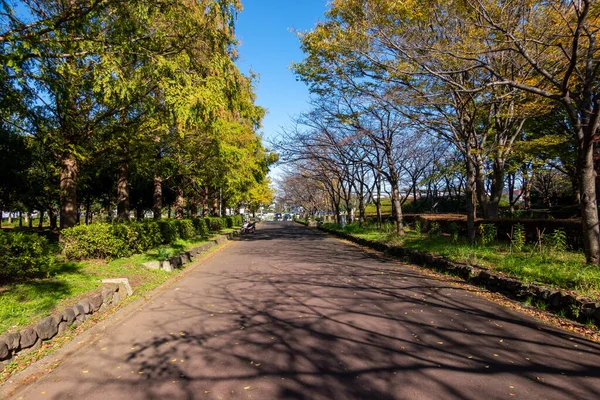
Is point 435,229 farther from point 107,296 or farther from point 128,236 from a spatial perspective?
point 107,296

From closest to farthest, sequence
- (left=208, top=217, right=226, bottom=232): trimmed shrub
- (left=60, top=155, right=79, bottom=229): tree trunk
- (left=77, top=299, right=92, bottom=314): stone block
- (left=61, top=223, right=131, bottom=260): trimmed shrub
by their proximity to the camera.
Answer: (left=77, top=299, right=92, bottom=314): stone block < (left=61, top=223, right=131, bottom=260): trimmed shrub < (left=60, top=155, right=79, bottom=229): tree trunk < (left=208, top=217, right=226, bottom=232): trimmed shrub

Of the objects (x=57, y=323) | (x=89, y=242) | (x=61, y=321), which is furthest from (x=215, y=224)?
(x=57, y=323)

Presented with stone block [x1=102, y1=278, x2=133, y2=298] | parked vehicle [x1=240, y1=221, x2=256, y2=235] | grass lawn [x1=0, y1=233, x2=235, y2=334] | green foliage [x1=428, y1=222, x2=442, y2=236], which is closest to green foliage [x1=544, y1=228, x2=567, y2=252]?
green foliage [x1=428, y1=222, x2=442, y2=236]

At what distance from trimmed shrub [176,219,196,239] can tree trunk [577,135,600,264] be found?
14204 mm

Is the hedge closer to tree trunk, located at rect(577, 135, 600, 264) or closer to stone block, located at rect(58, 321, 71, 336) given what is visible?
stone block, located at rect(58, 321, 71, 336)

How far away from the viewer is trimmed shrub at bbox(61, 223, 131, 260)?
9.11m

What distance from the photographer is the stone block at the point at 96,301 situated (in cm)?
594

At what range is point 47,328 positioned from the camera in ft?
15.6

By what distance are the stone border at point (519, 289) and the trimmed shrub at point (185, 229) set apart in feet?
33.5

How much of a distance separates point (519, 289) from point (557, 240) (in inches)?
130

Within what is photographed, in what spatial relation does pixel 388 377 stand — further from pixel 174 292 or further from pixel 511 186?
pixel 511 186

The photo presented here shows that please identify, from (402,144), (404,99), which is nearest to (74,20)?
(404,99)

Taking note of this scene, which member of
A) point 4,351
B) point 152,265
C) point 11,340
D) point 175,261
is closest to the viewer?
point 4,351

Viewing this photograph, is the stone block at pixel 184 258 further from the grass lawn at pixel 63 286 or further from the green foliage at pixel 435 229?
the green foliage at pixel 435 229
